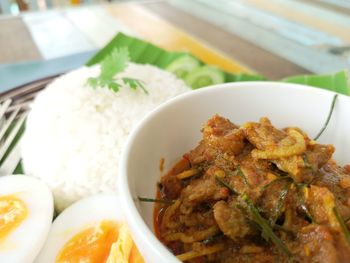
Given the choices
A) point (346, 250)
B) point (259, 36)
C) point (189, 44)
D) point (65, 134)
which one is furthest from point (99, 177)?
point (259, 36)

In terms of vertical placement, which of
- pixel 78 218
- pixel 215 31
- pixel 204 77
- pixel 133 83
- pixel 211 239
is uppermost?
pixel 211 239

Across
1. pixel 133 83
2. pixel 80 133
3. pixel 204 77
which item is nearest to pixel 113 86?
pixel 133 83

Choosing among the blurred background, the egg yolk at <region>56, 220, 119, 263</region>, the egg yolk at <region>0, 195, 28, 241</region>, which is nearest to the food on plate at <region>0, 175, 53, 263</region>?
the egg yolk at <region>0, 195, 28, 241</region>

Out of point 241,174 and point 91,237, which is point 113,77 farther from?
point 241,174

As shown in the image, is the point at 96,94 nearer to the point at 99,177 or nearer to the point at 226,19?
the point at 99,177

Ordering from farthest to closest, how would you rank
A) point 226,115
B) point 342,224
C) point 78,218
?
point 78,218 < point 226,115 < point 342,224

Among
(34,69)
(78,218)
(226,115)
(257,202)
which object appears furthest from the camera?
(34,69)
